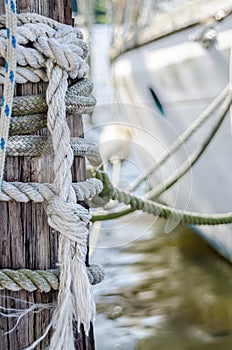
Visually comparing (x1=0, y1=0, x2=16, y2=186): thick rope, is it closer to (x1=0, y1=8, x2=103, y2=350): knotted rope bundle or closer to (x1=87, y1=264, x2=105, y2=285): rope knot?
(x1=0, y1=8, x2=103, y2=350): knotted rope bundle

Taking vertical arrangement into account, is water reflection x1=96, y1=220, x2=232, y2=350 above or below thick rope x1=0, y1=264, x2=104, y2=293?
below

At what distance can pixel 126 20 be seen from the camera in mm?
5379

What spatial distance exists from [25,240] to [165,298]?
2.30 meters

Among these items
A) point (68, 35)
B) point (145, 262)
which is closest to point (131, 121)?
point (145, 262)

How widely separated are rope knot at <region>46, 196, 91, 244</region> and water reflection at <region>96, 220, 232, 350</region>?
5.79 feet

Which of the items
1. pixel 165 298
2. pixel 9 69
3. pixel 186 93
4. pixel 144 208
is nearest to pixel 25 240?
pixel 9 69

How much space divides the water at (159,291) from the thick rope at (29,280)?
1.70 m

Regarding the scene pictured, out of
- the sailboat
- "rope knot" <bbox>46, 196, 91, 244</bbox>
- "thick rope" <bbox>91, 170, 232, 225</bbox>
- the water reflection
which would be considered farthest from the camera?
the sailboat

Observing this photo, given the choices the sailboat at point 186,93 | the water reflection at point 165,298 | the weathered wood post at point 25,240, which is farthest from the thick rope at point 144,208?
the weathered wood post at point 25,240

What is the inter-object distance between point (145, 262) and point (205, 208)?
0.58 m

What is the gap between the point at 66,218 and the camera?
4.10 feet

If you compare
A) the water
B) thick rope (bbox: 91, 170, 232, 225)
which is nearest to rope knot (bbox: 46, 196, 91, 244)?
thick rope (bbox: 91, 170, 232, 225)

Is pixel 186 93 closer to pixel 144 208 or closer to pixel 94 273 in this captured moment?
pixel 144 208

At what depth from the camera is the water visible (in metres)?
3.00
